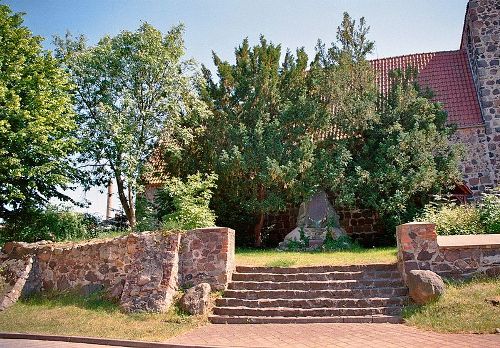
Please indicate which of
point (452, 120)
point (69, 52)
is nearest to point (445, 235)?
point (452, 120)

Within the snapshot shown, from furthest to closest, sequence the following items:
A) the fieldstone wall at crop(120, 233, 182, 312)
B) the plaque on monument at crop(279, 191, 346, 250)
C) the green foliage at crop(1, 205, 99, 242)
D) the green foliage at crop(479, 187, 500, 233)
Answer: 1. the plaque on monument at crop(279, 191, 346, 250)
2. the green foliage at crop(1, 205, 99, 242)
3. the green foliage at crop(479, 187, 500, 233)
4. the fieldstone wall at crop(120, 233, 182, 312)

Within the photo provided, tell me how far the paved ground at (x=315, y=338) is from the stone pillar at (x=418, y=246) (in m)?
1.99

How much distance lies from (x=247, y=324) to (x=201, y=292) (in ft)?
4.53

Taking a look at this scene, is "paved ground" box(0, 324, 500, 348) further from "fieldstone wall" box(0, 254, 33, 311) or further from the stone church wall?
the stone church wall

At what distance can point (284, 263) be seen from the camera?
10.8 m

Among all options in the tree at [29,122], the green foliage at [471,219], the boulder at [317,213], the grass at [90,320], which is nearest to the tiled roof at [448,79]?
the boulder at [317,213]

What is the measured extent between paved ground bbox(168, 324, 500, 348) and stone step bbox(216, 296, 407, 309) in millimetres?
839

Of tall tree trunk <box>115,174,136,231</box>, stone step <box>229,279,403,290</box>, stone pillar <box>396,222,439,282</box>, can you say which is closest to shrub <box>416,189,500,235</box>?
stone pillar <box>396,222,439,282</box>

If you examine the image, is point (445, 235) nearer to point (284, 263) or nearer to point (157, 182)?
point (284, 263)

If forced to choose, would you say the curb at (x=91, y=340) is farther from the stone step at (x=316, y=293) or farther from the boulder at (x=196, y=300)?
the stone step at (x=316, y=293)

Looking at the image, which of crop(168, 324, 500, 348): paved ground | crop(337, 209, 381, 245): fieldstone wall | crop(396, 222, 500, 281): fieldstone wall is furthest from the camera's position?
crop(337, 209, 381, 245): fieldstone wall

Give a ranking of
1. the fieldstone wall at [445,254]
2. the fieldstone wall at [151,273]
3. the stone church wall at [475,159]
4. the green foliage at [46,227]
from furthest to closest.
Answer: the stone church wall at [475,159] < the green foliage at [46,227] < the fieldstone wall at [151,273] < the fieldstone wall at [445,254]

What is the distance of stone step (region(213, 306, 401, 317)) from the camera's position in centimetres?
850

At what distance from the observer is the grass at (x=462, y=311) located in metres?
7.15
